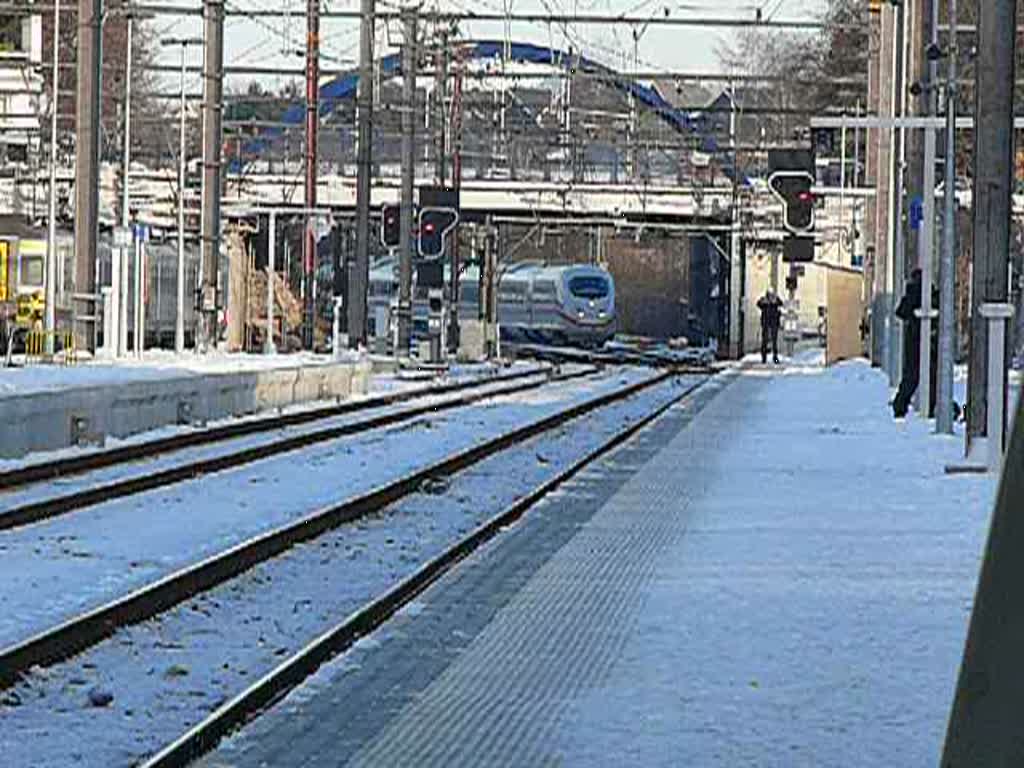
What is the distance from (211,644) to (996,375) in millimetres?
13328

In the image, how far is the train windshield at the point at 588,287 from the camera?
305 feet

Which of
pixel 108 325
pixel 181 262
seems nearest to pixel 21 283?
pixel 181 262

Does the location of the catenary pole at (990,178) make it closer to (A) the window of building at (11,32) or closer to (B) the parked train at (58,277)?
(B) the parked train at (58,277)

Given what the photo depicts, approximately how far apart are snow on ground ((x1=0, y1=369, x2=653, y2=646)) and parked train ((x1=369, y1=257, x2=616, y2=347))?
60.6 m

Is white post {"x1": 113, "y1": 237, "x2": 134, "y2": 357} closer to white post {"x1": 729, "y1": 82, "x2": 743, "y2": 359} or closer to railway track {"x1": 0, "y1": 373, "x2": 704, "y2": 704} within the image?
railway track {"x1": 0, "y1": 373, "x2": 704, "y2": 704}

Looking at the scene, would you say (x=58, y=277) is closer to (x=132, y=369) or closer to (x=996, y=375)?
(x=132, y=369)

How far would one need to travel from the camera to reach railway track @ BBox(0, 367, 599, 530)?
19.7m

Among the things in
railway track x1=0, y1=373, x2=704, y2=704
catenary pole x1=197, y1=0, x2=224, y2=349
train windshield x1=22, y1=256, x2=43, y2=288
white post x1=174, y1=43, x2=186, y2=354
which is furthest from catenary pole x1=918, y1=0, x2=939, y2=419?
train windshield x1=22, y1=256, x2=43, y2=288

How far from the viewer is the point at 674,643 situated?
11680 mm

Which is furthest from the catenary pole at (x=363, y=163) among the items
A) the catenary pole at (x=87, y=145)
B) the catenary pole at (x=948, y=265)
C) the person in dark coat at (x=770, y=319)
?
the catenary pole at (x=948, y=265)

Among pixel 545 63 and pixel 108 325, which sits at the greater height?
pixel 545 63

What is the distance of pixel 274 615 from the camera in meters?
13.1

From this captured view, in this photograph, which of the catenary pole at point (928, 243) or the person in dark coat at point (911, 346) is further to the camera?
the person in dark coat at point (911, 346)

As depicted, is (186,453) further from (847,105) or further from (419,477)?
(847,105)
